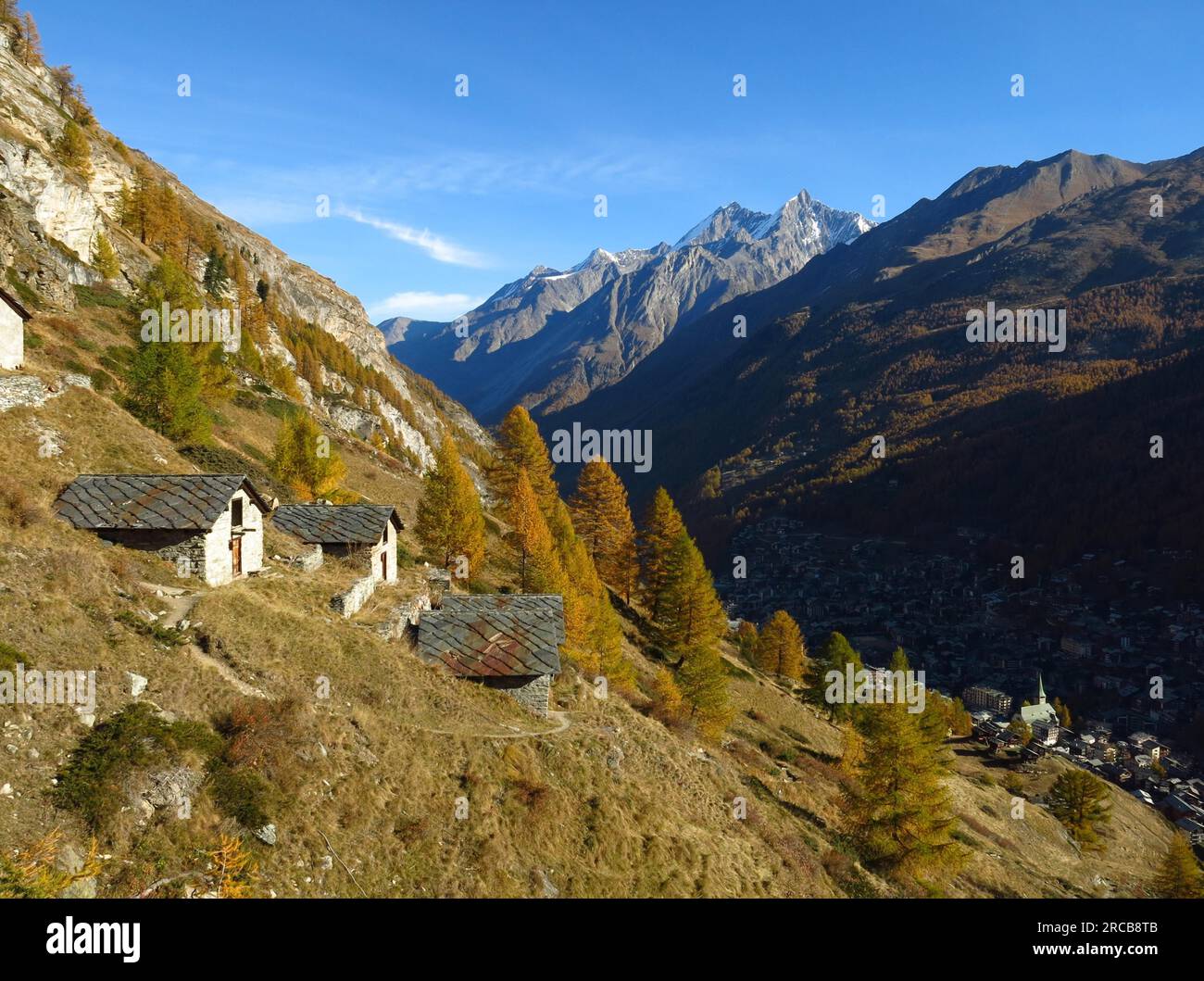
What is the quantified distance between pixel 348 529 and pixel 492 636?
34.9ft

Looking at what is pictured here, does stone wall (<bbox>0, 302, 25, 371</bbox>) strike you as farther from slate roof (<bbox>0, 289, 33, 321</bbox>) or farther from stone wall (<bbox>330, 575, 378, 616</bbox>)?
stone wall (<bbox>330, 575, 378, 616</bbox>)

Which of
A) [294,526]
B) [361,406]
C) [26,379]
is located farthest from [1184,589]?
[26,379]

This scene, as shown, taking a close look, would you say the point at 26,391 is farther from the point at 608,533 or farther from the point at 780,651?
the point at 780,651

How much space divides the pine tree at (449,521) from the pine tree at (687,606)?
50.5 feet

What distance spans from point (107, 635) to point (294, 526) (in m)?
15.7

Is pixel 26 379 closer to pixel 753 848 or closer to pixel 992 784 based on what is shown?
pixel 753 848

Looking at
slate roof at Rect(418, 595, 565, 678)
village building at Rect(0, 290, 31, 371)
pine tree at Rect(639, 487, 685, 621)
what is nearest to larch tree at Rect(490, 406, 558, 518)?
pine tree at Rect(639, 487, 685, 621)

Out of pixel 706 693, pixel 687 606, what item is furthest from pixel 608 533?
pixel 706 693

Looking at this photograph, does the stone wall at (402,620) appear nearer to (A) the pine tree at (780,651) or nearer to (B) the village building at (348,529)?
(B) the village building at (348,529)

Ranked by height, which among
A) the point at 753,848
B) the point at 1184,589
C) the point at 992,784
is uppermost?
the point at 753,848

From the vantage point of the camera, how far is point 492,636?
2494 centimetres

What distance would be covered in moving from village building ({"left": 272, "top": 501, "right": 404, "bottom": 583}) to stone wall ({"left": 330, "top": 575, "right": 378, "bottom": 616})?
81.9 inches

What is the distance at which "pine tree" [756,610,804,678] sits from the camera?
254 feet
